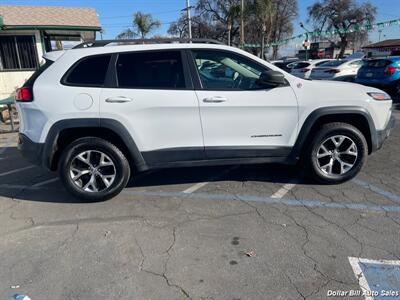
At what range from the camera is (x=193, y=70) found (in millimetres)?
3787

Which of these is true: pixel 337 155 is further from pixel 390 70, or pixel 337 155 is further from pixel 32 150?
pixel 390 70

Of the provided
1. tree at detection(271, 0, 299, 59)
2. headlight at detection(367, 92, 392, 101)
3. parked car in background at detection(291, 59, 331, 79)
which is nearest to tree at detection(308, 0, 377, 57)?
tree at detection(271, 0, 299, 59)

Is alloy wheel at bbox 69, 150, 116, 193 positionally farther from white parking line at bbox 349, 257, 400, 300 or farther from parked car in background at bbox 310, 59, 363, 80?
parked car in background at bbox 310, 59, 363, 80

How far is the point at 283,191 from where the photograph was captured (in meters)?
4.10

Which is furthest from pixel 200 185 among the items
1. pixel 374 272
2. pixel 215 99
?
pixel 374 272

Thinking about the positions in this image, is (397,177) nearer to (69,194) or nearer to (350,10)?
(69,194)

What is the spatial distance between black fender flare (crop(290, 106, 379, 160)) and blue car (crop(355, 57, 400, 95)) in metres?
8.20

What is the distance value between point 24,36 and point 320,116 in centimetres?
1149

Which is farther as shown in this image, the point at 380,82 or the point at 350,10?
the point at 350,10

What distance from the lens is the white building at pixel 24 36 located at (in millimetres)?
11070

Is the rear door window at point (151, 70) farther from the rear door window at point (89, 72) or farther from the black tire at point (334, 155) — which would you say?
the black tire at point (334, 155)

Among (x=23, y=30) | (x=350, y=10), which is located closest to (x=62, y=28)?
(x=23, y=30)

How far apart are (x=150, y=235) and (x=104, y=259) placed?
52cm

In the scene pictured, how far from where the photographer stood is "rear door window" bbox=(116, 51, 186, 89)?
12.2 feet
